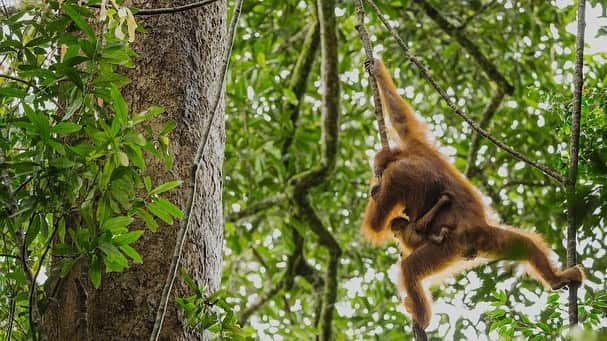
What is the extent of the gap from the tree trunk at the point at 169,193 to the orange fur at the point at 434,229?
1062 mm

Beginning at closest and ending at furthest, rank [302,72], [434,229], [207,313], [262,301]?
1. [207,313]
2. [434,229]
3. [302,72]
4. [262,301]

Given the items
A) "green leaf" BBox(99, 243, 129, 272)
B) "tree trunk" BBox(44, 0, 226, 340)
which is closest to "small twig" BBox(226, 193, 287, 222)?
"tree trunk" BBox(44, 0, 226, 340)

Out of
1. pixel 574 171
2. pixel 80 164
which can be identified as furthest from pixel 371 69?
pixel 80 164

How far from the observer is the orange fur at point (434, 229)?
2977mm

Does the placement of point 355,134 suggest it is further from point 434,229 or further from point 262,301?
point 434,229

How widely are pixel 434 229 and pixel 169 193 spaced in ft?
4.78

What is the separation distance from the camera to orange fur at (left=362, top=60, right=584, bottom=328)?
2.98 meters

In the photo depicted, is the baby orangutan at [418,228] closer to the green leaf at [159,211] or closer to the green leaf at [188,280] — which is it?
the green leaf at [188,280]

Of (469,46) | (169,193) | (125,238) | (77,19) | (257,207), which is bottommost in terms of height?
(125,238)

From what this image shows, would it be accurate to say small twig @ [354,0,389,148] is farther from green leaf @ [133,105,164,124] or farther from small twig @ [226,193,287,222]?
small twig @ [226,193,287,222]

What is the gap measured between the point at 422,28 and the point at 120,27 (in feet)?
14.2

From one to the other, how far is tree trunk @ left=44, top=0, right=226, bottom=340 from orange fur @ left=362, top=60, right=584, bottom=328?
1.06 m

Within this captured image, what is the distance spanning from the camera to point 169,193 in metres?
2.00

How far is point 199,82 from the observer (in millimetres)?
2197
